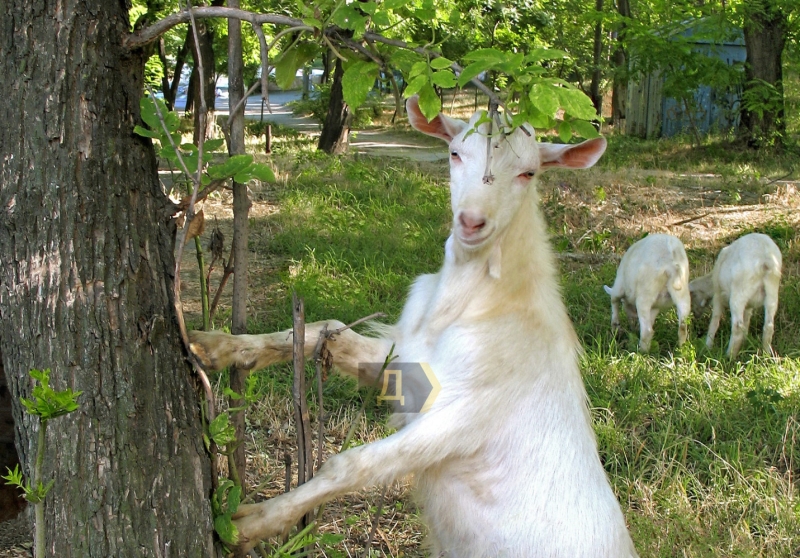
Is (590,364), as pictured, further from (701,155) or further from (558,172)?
(701,155)

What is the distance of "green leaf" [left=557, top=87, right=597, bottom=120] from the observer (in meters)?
1.84

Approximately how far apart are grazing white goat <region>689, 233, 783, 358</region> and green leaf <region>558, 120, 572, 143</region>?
4705mm

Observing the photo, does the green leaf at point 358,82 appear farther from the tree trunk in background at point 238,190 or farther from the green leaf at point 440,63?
the tree trunk in background at point 238,190

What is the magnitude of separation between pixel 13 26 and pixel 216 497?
135cm

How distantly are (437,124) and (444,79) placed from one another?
42.7 inches

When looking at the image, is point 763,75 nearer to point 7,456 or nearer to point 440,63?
point 440,63

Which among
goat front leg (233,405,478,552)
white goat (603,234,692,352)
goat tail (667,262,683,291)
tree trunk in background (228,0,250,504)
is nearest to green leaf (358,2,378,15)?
tree trunk in background (228,0,250,504)

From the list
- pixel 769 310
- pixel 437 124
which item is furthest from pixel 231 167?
pixel 769 310

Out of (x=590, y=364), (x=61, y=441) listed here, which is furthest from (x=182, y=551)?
(x=590, y=364)

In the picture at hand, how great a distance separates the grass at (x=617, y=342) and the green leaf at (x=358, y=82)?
1.37m

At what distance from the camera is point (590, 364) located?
5.55 meters

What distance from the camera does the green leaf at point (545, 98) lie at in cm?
180

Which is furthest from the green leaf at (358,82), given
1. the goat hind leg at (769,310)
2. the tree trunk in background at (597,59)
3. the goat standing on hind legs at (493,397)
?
the tree trunk in background at (597,59)

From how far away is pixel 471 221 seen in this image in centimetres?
267
